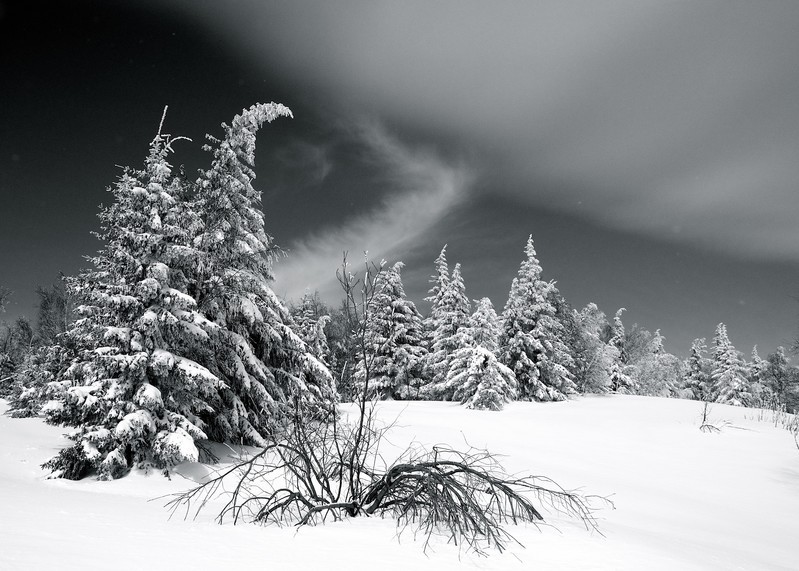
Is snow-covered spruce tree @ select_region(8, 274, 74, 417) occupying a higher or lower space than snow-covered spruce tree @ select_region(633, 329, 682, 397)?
lower

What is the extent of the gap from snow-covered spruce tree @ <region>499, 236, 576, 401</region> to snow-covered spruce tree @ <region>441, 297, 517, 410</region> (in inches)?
53.7

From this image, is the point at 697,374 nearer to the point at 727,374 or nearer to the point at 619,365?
the point at 727,374

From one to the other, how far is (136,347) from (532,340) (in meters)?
21.0

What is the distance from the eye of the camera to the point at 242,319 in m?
11.7

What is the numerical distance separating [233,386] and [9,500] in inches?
249

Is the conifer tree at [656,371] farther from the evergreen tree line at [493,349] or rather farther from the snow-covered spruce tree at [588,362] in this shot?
the snow-covered spruce tree at [588,362]

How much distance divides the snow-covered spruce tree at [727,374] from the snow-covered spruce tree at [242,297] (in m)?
44.7

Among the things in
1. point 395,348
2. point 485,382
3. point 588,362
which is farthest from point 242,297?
point 588,362

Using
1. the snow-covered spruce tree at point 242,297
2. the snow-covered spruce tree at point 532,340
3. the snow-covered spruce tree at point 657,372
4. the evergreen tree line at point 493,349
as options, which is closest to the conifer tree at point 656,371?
the snow-covered spruce tree at point 657,372

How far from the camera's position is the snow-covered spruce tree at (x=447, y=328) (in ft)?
94.8

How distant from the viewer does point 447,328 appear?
1219 inches

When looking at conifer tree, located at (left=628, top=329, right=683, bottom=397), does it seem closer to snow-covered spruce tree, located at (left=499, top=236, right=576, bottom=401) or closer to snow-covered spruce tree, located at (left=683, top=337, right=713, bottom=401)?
snow-covered spruce tree, located at (left=683, top=337, right=713, bottom=401)

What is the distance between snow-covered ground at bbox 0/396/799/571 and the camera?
3.12 meters

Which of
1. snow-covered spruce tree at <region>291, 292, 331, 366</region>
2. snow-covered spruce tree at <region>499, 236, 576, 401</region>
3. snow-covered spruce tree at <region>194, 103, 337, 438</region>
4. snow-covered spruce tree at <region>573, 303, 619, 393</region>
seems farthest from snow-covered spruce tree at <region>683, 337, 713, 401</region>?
snow-covered spruce tree at <region>194, 103, 337, 438</region>
